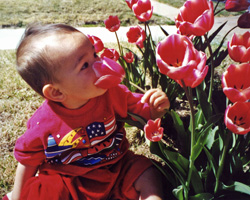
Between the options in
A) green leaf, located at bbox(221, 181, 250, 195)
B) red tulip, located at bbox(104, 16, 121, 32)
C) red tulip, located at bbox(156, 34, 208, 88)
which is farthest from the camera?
red tulip, located at bbox(104, 16, 121, 32)

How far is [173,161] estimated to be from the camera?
4.00 feet

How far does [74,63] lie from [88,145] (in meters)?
0.46

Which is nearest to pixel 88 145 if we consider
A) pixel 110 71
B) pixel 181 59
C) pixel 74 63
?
pixel 74 63

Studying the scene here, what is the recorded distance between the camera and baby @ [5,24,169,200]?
4.11 ft

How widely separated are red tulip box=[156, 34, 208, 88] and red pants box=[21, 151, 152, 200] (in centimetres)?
79

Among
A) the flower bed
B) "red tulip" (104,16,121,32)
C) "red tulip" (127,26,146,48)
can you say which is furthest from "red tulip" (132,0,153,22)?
"red tulip" (104,16,121,32)

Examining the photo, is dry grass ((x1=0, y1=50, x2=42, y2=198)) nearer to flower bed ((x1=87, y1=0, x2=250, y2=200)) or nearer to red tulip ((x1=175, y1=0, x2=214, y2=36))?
flower bed ((x1=87, y1=0, x2=250, y2=200))

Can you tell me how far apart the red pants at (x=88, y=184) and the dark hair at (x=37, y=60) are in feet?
1.60

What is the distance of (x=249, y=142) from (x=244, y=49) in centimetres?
48

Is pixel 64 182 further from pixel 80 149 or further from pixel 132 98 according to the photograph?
pixel 132 98

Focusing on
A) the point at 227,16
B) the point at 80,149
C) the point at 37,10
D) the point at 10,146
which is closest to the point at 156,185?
the point at 80,149

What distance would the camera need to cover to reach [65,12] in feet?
15.0

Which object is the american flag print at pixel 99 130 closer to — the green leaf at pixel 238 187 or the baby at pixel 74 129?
the baby at pixel 74 129

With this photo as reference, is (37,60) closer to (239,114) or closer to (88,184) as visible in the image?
(88,184)
